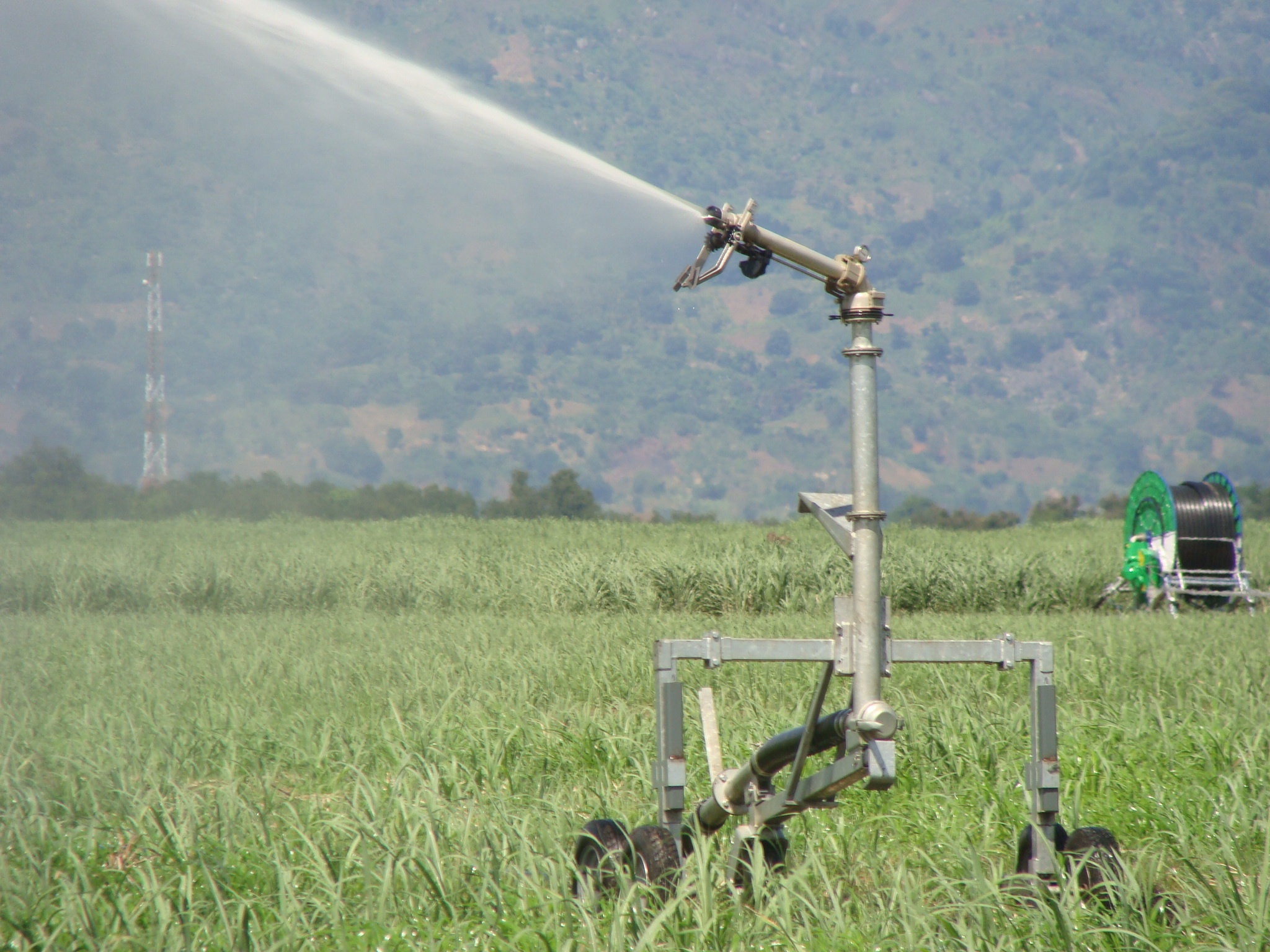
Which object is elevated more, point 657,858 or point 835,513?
point 835,513

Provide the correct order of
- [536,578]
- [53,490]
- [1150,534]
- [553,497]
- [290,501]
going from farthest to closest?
[553,497] → [290,501] → [1150,534] → [536,578] → [53,490]

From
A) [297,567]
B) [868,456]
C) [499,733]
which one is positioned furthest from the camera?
[297,567]

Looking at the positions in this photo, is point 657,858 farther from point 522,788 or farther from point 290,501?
point 290,501

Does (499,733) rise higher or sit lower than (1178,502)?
lower

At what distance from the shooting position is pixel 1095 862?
270 centimetres

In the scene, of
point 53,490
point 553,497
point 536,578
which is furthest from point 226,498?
point 553,497

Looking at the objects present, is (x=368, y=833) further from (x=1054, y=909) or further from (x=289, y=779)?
(x=1054, y=909)

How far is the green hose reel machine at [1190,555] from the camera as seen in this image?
11133 mm

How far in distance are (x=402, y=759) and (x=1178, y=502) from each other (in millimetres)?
10214

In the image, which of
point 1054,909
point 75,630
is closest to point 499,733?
point 1054,909

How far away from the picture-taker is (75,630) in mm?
8398

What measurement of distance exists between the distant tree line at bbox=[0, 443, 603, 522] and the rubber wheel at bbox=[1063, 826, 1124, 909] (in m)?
3.54

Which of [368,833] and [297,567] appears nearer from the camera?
[368,833]

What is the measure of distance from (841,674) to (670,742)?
18.4 inches
